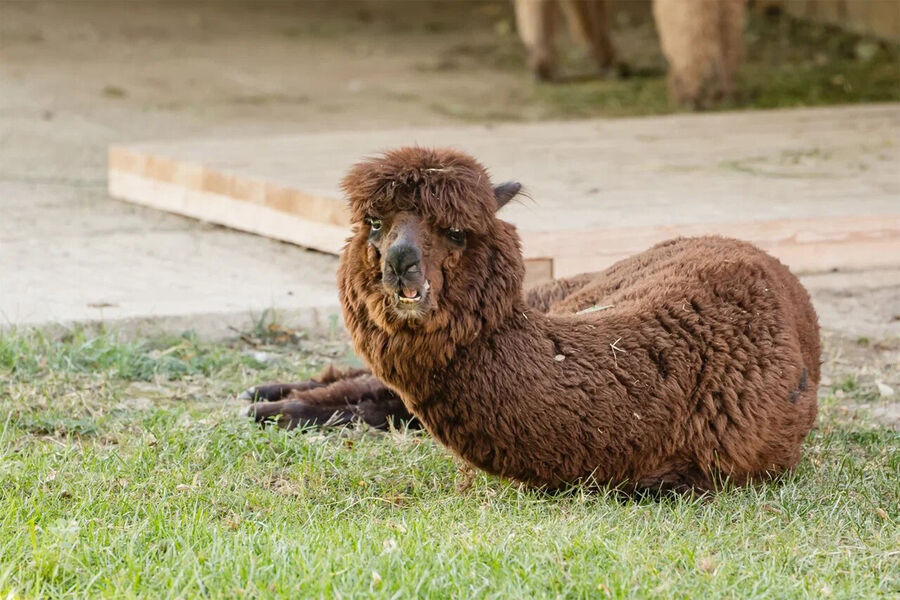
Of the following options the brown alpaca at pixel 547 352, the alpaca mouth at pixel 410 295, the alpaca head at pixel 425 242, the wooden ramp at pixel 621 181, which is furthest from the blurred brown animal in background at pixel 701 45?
the alpaca mouth at pixel 410 295

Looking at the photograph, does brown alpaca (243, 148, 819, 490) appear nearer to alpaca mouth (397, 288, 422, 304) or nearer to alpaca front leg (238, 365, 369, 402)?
alpaca mouth (397, 288, 422, 304)

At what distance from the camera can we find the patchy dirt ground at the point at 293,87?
6.79 meters

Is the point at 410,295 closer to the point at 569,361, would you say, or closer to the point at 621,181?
the point at 569,361

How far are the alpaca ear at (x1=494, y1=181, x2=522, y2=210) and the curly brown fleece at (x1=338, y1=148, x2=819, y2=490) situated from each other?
0.05 m

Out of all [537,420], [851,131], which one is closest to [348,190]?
[537,420]

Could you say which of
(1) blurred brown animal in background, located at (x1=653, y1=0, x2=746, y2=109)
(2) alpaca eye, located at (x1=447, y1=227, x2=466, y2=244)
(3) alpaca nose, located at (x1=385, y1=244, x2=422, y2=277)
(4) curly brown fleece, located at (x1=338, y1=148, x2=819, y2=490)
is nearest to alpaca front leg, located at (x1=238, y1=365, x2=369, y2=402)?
(4) curly brown fleece, located at (x1=338, y1=148, x2=819, y2=490)

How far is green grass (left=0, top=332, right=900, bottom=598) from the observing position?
9.93 ft

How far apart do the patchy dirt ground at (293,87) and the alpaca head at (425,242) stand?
2068mm

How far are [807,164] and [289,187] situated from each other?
2.73 meters

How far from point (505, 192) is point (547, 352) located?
0.44 meters

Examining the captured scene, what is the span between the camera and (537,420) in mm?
3668

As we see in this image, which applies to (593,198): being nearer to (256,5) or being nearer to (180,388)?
(180,388)

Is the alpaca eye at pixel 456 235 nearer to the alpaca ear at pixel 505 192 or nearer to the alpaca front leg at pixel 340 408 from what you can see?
the alpaca ear at pixel 505 192

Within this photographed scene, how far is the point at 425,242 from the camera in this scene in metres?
3.45
